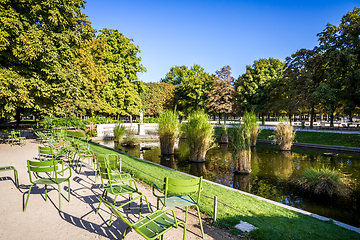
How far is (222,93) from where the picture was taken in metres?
39.8

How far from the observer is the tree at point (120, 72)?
35.4 metres

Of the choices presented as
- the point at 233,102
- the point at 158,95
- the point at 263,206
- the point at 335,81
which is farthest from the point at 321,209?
the point at 158,95

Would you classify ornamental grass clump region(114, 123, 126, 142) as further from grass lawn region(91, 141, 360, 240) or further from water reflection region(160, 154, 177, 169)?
grass lawn region(91, 141, 360, 240)

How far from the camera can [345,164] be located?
41.3 feet

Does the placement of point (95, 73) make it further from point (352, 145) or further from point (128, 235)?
point (352, 145)

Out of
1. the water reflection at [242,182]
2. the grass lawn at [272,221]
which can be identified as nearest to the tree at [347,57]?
the water reflection at [242,182]

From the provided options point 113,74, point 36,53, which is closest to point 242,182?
point 36,53

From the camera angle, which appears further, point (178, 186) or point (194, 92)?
point (194, 92)

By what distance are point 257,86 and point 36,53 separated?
3427 cm

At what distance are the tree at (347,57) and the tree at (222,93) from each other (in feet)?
54.9

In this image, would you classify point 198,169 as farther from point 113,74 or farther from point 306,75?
point 113,74

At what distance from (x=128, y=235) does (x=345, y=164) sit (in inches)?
554

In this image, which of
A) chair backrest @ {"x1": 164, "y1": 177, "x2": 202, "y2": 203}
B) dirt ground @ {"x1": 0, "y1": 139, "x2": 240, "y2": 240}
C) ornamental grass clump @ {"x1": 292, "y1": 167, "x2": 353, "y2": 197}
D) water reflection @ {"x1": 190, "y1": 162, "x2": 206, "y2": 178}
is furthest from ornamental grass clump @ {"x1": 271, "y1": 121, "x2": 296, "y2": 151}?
chair backrest @ {"x1": 164, "y1": 177, "x2": 202, "y2": 203}

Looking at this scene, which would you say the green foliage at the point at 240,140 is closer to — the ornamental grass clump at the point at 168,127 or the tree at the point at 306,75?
the ornamental grass clump at the point at 168,127
